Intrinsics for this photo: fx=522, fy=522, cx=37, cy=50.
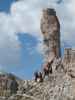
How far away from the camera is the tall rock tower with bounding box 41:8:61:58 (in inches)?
2356

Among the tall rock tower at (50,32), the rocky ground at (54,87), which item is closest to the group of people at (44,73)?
the rocky ground at (54,87)

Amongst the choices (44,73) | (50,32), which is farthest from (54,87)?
(50,32)

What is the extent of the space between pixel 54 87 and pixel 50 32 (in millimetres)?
15483

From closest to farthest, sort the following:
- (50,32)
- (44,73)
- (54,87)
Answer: (54,87) → (44,73) → (50,32)

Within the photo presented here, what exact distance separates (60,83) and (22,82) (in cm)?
491

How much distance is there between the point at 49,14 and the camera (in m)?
60.9

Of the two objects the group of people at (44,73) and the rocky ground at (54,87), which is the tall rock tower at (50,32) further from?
the rocky ground at (54,87)

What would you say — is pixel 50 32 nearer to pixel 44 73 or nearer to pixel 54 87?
pixel 44 73

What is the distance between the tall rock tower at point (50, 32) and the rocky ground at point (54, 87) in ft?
37.8

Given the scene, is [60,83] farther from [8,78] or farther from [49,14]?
[49,14]

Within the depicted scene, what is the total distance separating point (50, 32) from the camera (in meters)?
59.8

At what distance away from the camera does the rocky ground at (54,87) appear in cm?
4198

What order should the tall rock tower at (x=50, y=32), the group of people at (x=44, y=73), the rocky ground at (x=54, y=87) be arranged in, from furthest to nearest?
the tall rock tower at (x=50, y=32)
the group of people at (x=44, y=73)
the rocky ground at (x=54, y=87)

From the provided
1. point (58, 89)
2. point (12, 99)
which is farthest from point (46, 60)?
point (12, 99)
